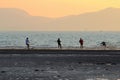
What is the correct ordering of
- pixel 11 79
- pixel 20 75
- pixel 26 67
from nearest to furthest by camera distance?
pixel 11 79
pixel 20 75
pixel 26 67

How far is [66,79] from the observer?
1121 inches

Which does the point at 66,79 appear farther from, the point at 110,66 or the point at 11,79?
the point at 110,66

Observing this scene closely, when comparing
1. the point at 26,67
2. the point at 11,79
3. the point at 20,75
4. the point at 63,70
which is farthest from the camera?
the point at 26,67

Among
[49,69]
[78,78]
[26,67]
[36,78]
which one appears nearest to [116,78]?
[78,78]

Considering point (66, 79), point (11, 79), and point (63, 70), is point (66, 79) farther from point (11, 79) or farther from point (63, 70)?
point (63, 70)

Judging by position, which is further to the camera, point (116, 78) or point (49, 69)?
point (49, 69)

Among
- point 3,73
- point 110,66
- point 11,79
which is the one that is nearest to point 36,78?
point 11,79

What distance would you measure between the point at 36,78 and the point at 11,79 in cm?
156

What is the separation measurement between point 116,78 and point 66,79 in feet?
10.1

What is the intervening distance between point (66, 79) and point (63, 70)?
18.6ft

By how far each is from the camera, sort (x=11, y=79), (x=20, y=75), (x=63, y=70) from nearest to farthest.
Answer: (x=11, y=79) < (x=20, y=75) < (x=63, y=70)

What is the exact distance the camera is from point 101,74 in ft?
104

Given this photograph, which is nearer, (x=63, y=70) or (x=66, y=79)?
(x=66, y=79)

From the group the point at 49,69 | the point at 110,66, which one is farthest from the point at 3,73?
the point at 110,66
